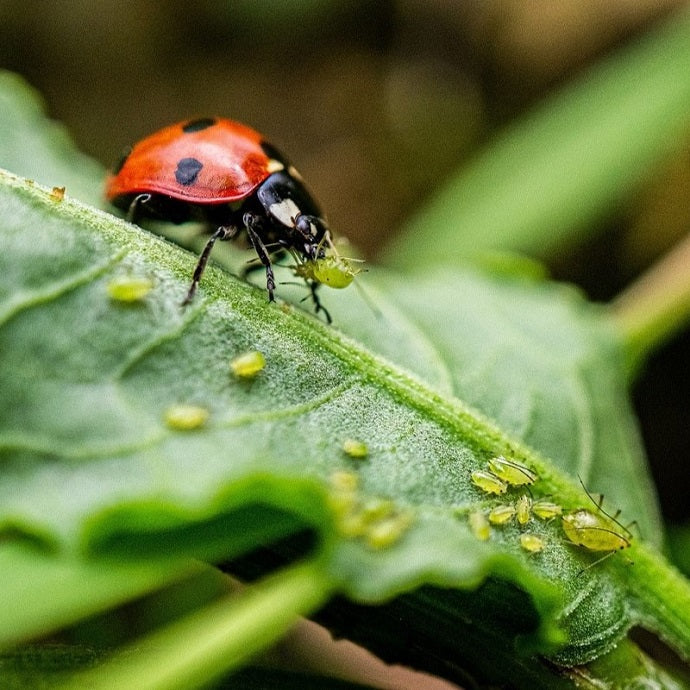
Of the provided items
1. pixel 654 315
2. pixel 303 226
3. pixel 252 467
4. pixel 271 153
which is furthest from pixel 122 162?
pixel 654 315

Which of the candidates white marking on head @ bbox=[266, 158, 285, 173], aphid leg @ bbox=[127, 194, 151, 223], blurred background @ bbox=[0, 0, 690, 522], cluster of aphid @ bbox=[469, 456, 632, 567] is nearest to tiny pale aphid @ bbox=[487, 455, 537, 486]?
cluster of aphid @ bbox=[469, 456, 632, 567]

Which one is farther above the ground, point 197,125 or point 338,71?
point 197,125

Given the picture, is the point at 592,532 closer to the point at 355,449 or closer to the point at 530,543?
the point at 530,543

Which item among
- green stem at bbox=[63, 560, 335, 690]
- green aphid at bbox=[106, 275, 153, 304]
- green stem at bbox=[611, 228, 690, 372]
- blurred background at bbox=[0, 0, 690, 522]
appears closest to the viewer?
green stem at bbox=[63, 560, 335, 690]

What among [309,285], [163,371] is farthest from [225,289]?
[309,285]

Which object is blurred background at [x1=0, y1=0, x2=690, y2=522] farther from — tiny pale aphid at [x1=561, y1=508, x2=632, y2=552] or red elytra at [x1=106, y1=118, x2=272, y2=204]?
tiny pale aphid at [x1=561, y1=508, x2=632, y2=552]

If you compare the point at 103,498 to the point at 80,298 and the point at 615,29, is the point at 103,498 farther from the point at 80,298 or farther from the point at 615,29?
the point at 615,29
